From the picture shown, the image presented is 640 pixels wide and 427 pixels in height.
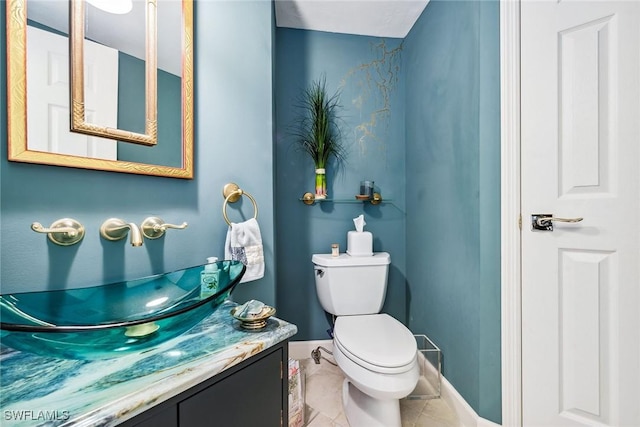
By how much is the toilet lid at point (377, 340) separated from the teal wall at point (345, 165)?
470 millimetres

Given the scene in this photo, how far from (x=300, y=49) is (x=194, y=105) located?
1.11 meters

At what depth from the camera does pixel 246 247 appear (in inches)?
38.9

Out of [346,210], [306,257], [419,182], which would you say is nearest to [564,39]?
[419,182]

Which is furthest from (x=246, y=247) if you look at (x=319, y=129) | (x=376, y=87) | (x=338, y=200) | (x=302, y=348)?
(x=376, y=87)

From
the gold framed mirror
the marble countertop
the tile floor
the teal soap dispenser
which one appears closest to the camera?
the marble countertop

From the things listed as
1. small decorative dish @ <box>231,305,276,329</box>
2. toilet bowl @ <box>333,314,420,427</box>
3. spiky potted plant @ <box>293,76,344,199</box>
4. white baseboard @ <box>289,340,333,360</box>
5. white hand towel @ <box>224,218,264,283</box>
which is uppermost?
spiky potted plant @ <box>293,76,344,199</box>

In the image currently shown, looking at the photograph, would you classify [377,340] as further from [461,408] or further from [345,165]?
[345,165]

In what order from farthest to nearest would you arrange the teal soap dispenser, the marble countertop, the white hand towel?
the white hand towel < the teal soap dispenser < the marble countertop

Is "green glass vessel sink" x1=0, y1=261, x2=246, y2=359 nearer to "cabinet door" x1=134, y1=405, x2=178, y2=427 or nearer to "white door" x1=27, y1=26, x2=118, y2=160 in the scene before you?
"cabinet door" x1=134, y1=405, x2=178, y2=427

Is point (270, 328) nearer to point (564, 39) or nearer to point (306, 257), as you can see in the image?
point (306, 257)

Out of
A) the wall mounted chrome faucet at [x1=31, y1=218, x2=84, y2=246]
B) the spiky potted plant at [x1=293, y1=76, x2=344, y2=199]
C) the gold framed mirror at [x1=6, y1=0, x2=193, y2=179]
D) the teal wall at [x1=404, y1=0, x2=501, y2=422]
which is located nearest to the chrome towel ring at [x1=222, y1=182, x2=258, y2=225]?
the gold framed mirror at [x1=6, y1=0, x2=193, y2=179]

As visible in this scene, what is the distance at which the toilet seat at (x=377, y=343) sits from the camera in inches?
39.6

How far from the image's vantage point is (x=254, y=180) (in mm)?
1106

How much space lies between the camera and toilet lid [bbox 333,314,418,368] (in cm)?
102
